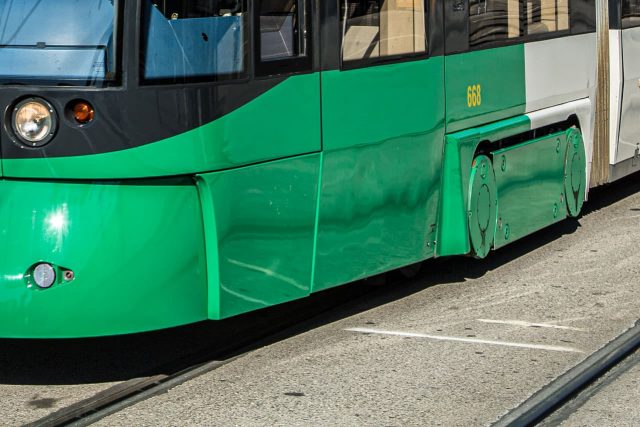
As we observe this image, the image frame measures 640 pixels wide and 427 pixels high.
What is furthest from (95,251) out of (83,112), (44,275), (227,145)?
(227,145)

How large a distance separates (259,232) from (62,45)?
1.27 meters

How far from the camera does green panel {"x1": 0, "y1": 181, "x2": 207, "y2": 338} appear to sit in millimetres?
5938

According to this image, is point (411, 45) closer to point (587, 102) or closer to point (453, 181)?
point (453, 181)

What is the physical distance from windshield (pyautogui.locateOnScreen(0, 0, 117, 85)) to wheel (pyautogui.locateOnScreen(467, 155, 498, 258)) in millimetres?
2959

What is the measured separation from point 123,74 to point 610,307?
3487 millimetres

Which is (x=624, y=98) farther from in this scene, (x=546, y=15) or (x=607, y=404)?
(x=607, y=404)

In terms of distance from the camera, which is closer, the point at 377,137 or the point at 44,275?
the point at 44,275

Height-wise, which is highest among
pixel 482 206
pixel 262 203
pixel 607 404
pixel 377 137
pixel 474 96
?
pixel 474 96

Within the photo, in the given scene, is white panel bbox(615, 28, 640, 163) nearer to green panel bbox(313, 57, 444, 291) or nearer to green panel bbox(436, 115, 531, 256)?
green panel bbox(436, 115, 531, 256)

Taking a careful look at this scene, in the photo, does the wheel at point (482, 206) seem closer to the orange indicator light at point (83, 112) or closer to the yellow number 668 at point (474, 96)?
the yellow number 668 at point (474, 96)

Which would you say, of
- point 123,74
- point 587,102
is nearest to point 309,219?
point 123,74

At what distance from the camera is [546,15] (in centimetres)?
941

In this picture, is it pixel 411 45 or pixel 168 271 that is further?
pixel 411 45

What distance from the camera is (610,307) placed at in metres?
8.05
